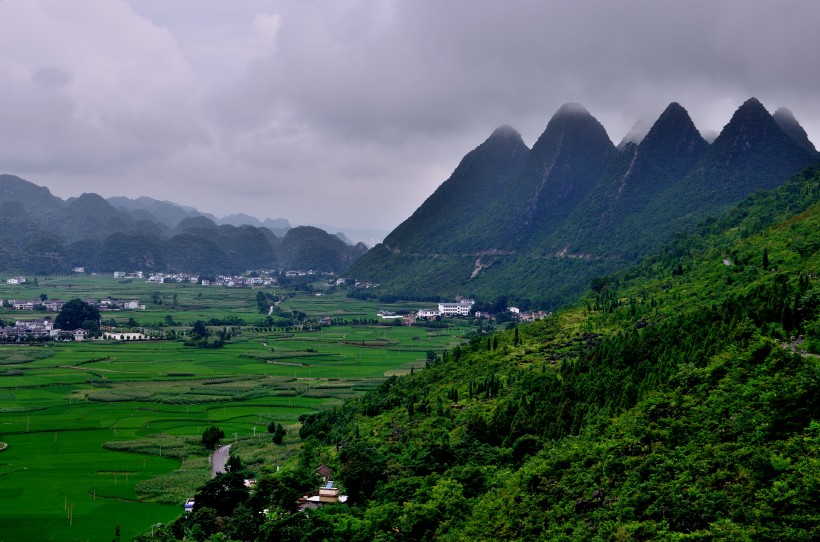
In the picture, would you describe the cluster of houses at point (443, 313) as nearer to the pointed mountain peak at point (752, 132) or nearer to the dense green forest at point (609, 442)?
the pointed mountain peak at point (752, 132)

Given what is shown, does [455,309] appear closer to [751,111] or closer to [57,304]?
[751,111]

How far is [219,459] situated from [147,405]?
43.9 feet

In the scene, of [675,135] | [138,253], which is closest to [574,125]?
[675,135]

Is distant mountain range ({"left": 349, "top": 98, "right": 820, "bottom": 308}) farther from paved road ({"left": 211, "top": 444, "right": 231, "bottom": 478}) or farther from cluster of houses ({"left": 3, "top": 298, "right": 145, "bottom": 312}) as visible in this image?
paved road ({"left": 211, "top": 444, "right": 231, "bottom": 478})

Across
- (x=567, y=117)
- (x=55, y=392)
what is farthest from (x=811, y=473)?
(x=567, y=117)

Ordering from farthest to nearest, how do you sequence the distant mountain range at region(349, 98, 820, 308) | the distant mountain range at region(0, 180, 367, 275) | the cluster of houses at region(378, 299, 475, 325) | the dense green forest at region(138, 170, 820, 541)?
the distant mountain range at region(0, 180, 367, 275)
the cluster of houses at region(378, 299, 475, 325)
the distant mountain range at region(349, 98, 820, 308)
the dense green forest at region(138, 170, 820, 541)

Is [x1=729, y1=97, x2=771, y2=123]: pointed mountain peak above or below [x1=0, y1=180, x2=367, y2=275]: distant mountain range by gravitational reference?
above

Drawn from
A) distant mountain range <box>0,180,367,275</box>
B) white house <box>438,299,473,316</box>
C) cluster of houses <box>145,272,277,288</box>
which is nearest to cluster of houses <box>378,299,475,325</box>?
white house <box>438,299,473,316</box>

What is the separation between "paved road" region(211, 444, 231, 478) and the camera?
3154 cm

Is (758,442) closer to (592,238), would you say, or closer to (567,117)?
(592,238)

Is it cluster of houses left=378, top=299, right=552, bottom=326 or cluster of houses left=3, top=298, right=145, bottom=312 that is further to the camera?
cluster of houses left=3, top=298, right=145, bottom=312

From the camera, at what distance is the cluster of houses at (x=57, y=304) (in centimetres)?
9389

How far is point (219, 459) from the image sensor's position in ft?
110

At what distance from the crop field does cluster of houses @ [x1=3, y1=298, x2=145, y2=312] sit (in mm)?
4560
